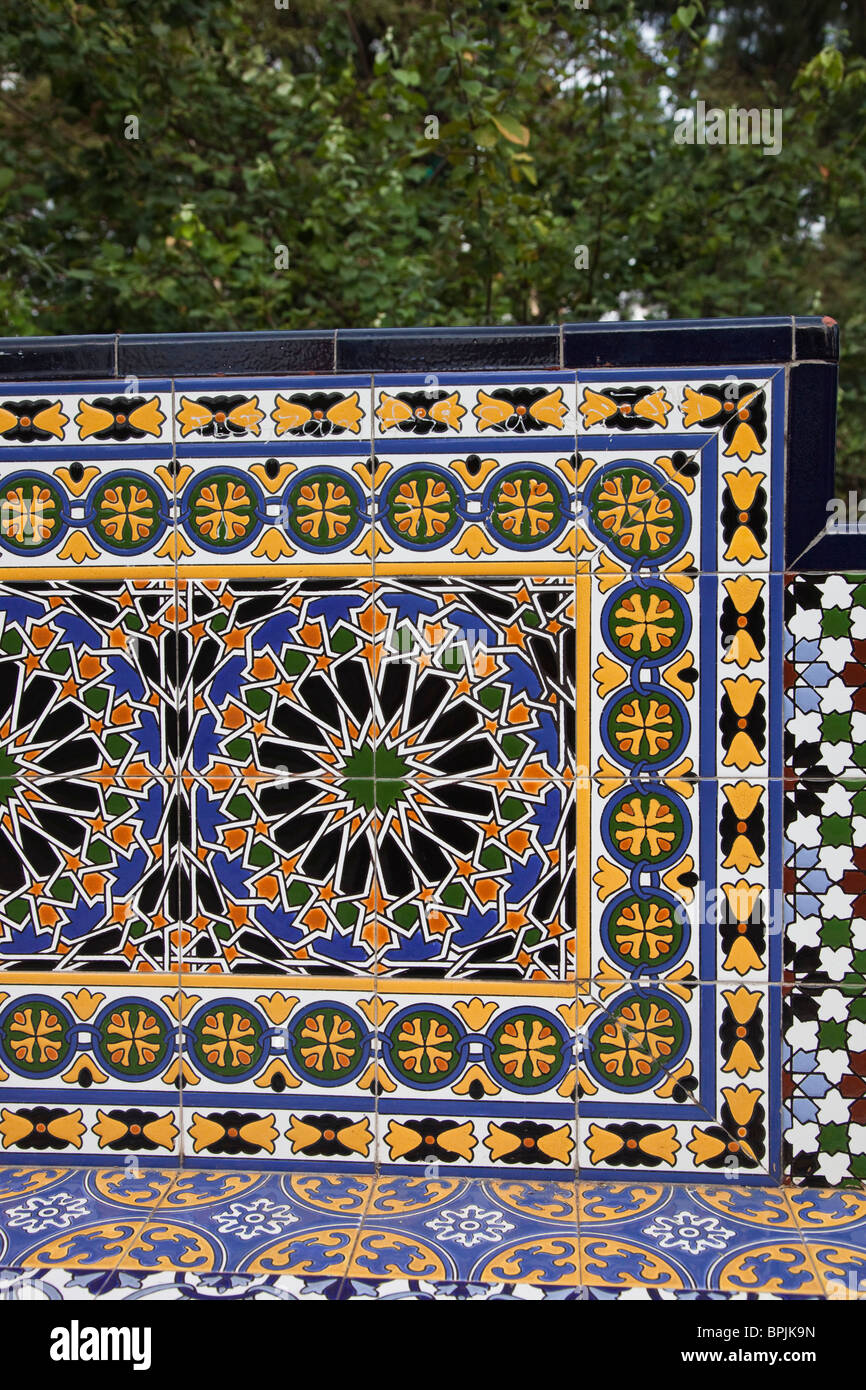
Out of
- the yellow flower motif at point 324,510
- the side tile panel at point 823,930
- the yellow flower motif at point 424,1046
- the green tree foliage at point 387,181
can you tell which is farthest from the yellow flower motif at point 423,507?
the green tree foliage at point 387,181

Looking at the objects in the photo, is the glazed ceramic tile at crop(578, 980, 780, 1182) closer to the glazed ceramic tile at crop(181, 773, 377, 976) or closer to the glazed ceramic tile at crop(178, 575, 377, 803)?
the glazed ceramic tile at crop(181, 773, 377, 976)

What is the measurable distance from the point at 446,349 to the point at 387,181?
2.89 m

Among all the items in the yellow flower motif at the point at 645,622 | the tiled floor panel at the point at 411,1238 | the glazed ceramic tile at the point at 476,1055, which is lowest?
the tiled floor panel at the point at 411,1238

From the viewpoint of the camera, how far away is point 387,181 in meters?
4.38

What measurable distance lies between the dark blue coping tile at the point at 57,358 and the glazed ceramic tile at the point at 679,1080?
1.59 m

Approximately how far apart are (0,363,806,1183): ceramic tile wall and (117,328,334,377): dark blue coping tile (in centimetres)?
4

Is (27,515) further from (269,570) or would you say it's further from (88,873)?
(88,873)

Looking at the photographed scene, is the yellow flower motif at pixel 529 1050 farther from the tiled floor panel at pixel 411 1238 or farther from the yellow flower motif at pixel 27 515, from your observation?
the yellow flower motif at pixel 27 515

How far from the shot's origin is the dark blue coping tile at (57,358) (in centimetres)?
202

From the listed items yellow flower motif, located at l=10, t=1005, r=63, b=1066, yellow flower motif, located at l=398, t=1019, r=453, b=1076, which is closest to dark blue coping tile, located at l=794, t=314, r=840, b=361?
yellow flower motif, located at l=398, t=1019, r=453, b=1076

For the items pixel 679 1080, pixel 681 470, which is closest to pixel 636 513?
pixel 681 470

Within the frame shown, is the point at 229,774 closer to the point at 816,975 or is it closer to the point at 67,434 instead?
the point at 67,434

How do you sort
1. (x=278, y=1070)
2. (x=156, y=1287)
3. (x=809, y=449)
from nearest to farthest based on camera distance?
1. (x=156, y=1287)
2. (x=809, y=449)
3. (x=278, y=1070)

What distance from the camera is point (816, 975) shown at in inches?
76.8
